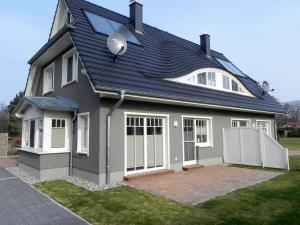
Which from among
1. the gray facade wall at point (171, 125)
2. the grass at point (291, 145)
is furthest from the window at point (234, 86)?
the grass at point (291, 145)

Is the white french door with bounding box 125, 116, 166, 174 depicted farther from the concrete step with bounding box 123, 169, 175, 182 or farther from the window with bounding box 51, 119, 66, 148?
the window with bounding box 51, 119, 66, 148

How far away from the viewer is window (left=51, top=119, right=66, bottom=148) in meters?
10.3

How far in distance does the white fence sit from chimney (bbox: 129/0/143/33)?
799 centimetres

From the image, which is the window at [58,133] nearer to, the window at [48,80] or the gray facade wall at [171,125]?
the gray facade wall at [171,125]

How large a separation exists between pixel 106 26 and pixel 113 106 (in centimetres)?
563

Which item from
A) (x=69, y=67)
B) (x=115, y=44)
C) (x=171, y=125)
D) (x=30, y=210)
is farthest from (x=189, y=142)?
(x=30, y=210)

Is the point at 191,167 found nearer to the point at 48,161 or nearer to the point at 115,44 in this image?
the point at 48,161

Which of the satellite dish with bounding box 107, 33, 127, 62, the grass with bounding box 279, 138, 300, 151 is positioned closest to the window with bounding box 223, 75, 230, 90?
the satellite dish with bounding box 107, 33, 127, 62

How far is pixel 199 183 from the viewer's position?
8938mm

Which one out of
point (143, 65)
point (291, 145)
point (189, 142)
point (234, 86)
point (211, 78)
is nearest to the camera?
point (143, 65)

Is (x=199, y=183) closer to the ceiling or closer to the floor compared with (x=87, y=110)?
closer to the floor

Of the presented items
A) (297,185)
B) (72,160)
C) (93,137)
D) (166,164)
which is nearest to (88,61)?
(93,137)

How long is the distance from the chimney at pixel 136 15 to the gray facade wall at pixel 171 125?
6.43 m

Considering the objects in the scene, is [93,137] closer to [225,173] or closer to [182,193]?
[182,193]
